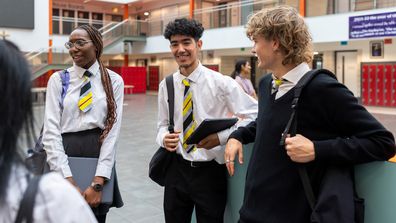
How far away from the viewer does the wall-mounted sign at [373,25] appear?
47.0ft

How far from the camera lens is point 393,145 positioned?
142cm

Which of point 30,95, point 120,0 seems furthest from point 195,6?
point 30,95

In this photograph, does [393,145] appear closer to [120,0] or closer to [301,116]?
[301,116]

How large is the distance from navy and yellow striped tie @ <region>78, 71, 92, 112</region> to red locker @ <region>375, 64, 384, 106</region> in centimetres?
1612

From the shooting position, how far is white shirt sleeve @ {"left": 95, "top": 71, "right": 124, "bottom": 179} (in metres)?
2.30

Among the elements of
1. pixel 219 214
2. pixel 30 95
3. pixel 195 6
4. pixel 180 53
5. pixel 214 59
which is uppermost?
pixel 195 6

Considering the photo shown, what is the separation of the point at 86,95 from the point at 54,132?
0.28 meters

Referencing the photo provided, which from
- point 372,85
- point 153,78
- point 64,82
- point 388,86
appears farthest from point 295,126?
point 153,78

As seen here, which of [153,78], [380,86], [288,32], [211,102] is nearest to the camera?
[288,32]

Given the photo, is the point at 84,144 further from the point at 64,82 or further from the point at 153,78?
the point at 153,78

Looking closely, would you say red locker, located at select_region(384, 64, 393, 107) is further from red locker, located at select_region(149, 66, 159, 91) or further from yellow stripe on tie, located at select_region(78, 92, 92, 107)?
red locker, located at select_region(149, 66, 159, 91)

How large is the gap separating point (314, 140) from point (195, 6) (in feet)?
80.5

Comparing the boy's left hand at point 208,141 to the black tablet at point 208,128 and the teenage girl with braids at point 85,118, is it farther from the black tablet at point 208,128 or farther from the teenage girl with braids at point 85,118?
the teenage girl with braids at point 85,118

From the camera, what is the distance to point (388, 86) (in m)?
16.1
